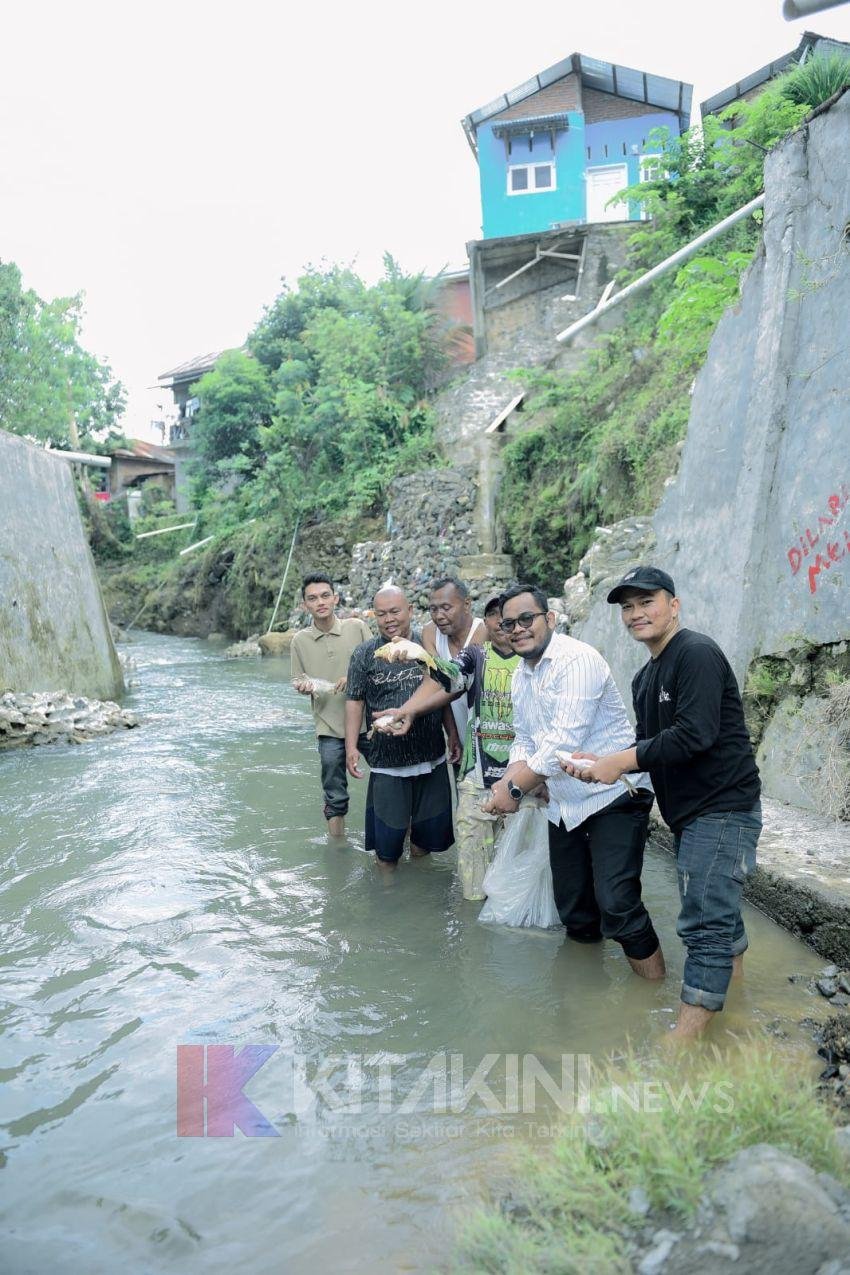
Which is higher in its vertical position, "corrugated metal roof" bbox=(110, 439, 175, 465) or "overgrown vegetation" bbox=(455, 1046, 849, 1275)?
"corrugated metal roof" bbox=(110, 439, 175, 465)

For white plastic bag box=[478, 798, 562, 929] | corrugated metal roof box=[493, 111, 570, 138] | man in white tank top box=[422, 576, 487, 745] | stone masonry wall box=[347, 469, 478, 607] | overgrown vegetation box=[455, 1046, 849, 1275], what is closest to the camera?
overgrown vegetation box=[455, 1046, 849, 1275]

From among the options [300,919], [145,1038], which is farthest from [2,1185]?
[300,919]

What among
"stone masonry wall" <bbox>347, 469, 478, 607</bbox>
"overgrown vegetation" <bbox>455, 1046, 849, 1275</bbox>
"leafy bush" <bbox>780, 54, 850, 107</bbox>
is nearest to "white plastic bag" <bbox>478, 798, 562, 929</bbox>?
"overgrown vegetation" <bbox>455, 1046, 849, 1275</bbox>

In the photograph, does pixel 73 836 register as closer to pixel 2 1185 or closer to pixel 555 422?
pixel 2 1185

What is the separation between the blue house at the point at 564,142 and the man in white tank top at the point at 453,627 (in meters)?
24.4

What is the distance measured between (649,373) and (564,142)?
15.5 m

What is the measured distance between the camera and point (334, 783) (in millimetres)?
6250

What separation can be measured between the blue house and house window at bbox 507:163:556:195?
0.03m

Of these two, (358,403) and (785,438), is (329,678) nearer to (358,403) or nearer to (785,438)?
(785,438)

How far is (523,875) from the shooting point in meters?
4.32

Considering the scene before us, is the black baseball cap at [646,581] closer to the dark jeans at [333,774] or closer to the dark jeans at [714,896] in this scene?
the dark jeans at [714,896]

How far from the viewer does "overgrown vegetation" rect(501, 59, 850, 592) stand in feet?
37.7

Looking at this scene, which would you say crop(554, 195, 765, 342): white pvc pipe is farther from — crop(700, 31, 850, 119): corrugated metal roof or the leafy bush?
crop(700, 31, 850, 119): corrugated metal roof

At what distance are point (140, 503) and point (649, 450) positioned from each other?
35.5m
